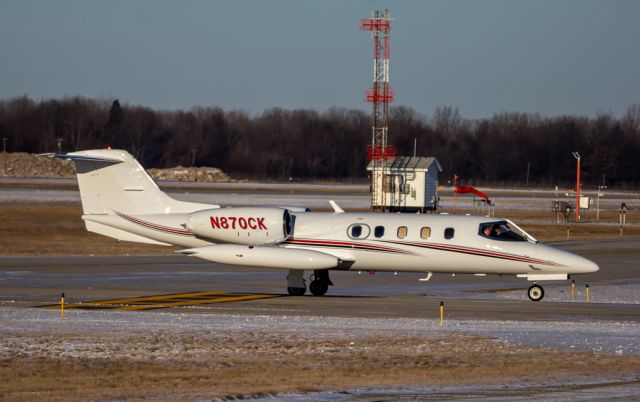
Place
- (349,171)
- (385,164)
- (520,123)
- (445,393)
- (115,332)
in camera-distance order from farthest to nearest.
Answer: (520,123) < (349,171) < (385,164) < (115,332) < (445,393)

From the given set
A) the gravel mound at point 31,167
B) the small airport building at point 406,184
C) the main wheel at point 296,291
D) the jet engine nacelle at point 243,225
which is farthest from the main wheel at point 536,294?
the gravel mound at point 31,167

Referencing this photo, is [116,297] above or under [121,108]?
under

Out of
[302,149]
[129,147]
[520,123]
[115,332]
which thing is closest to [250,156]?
[302,149]

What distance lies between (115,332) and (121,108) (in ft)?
473

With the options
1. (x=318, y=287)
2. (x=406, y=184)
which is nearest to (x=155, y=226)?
(x=318, y=287)

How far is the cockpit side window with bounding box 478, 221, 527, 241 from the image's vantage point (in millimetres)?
29234

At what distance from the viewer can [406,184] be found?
81.6 metres

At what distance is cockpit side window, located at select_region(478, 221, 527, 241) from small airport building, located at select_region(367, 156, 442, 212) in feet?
167

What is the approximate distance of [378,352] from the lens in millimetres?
19297

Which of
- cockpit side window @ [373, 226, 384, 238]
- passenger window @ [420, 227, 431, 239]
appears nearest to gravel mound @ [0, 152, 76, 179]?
cockpit side window @ [373, 226, 384, 238]

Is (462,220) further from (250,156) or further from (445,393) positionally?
(250,156)

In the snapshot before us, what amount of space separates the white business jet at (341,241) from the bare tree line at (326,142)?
11675 centimetres

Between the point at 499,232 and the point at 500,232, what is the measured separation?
0.11 ft

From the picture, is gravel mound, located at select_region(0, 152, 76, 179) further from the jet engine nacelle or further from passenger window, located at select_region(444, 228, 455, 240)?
passenger window, located at select_region(444, 228, 455, 240)
